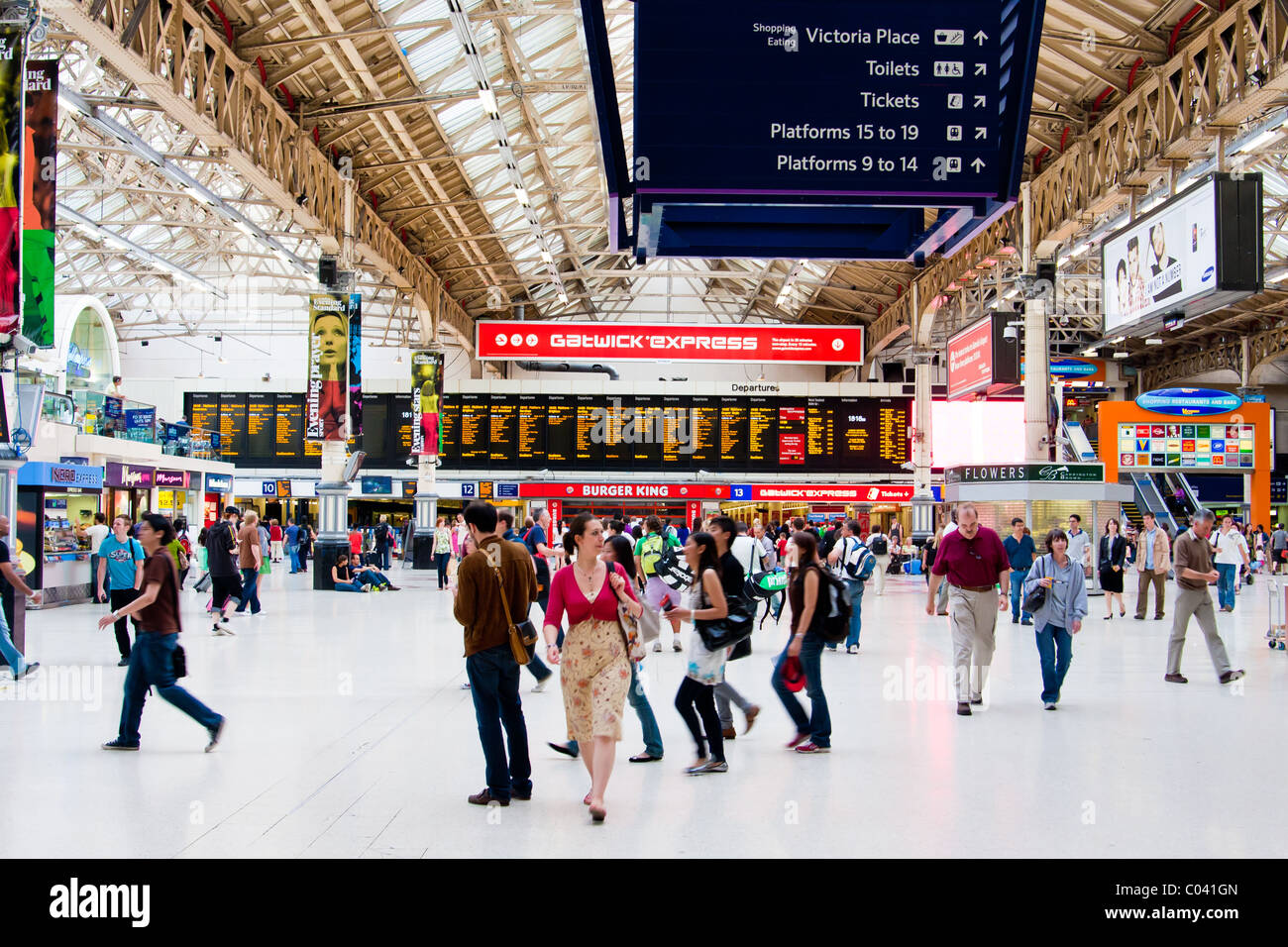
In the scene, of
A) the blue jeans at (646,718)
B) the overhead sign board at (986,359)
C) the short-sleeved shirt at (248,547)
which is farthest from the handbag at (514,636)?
the overhead sign board at (986,359)

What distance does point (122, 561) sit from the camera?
1003 cm

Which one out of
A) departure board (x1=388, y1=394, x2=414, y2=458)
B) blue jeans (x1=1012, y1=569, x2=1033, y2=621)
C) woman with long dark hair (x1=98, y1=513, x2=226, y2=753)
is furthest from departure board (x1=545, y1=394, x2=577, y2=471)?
woman with long dark hair (x1=98, y1=513, x2=226, y2=753)

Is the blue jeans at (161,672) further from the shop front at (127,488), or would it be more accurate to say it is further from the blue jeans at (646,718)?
the shop front at (127,488)

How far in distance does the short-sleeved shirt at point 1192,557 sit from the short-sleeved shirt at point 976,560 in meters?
2.35

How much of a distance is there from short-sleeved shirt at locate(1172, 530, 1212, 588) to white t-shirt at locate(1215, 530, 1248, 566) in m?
7.71

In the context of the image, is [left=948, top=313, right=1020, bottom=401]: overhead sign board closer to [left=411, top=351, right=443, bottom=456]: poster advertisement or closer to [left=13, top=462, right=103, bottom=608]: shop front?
[left=411, top=351, right=443, bottom=456]: poster advertisement

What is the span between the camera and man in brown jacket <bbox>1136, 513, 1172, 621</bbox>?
47.5ft

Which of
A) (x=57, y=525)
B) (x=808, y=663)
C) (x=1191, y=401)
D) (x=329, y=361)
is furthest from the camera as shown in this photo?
(x=1191, y=401)

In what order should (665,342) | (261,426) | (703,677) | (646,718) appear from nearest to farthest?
(703,677)
(646,718)
(665,342)
(261,426)

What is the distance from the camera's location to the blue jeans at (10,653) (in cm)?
869

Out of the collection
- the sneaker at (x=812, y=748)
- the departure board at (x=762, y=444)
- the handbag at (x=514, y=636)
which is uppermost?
the departure board at (x=762, y=444)

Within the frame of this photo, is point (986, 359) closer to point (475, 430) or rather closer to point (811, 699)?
point (811, 699)

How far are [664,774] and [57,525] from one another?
50.2ft

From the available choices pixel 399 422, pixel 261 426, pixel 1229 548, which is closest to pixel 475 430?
pixel 399 422
